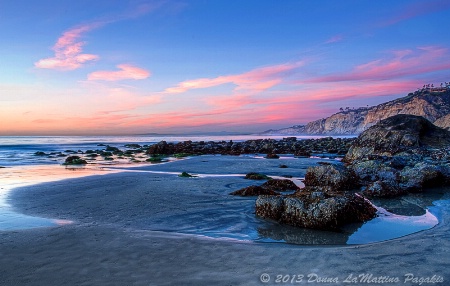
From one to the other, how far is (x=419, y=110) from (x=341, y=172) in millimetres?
135399

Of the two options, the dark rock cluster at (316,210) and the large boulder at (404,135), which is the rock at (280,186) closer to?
the dark rock cluster at (316,210)

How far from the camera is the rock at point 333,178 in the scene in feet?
39.3

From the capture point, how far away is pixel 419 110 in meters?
126

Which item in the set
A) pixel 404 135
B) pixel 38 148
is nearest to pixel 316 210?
pixel 404 135

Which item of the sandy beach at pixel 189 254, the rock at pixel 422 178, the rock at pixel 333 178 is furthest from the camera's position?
the rock at pixel 333 178

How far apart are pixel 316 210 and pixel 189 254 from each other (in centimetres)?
315

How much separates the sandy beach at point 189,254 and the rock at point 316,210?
0.51m

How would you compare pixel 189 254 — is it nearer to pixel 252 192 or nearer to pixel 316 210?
pixel 316 210

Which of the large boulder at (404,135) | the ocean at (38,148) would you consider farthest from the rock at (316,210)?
the ocean at (38,148)

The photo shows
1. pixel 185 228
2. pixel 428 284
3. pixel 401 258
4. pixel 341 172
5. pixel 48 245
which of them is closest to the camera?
pixel 428 284

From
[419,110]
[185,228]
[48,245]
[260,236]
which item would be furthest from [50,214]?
[419,110]

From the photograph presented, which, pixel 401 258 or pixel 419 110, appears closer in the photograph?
pixel 401 258

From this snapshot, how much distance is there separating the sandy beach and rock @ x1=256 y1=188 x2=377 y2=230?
51 centimetres

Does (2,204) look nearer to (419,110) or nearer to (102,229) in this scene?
(102,229)
